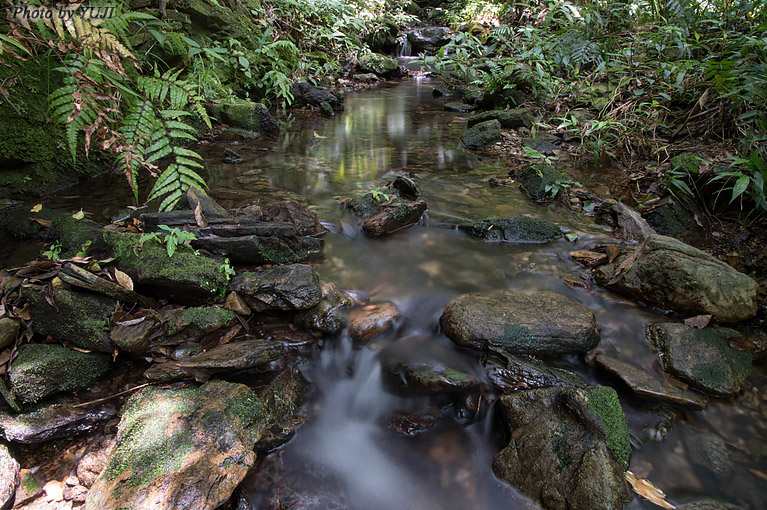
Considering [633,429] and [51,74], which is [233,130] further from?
[633,429]

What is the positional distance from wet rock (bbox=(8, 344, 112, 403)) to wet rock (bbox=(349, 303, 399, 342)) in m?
1.64

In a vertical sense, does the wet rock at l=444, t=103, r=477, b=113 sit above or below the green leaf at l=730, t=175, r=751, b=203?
below

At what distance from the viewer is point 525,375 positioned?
2.62m

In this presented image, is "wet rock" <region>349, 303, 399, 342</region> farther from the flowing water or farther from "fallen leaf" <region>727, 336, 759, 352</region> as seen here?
"fallen leaf" <region>727, 336, 759, 352</region>

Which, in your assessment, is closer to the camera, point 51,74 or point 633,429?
point 633,429

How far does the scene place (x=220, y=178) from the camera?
536 centimetres

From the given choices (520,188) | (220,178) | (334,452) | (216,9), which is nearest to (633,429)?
(334,452)

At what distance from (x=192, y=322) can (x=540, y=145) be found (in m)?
6.37

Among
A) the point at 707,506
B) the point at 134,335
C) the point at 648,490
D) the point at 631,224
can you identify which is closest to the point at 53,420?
the point at 134,335

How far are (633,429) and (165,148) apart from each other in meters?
3.88

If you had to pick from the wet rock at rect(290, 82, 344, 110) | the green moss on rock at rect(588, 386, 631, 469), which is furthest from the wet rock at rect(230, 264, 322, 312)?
Answer: the wet rock at rect(290, 82, 344, 110)

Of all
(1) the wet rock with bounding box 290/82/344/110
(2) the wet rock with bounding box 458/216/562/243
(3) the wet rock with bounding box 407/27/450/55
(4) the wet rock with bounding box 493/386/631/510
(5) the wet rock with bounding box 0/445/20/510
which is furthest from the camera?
(3) the wet rock with bounding box 407/27/450/55

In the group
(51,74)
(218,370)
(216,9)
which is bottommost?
(218,370)

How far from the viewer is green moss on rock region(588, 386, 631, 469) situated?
211 cm
